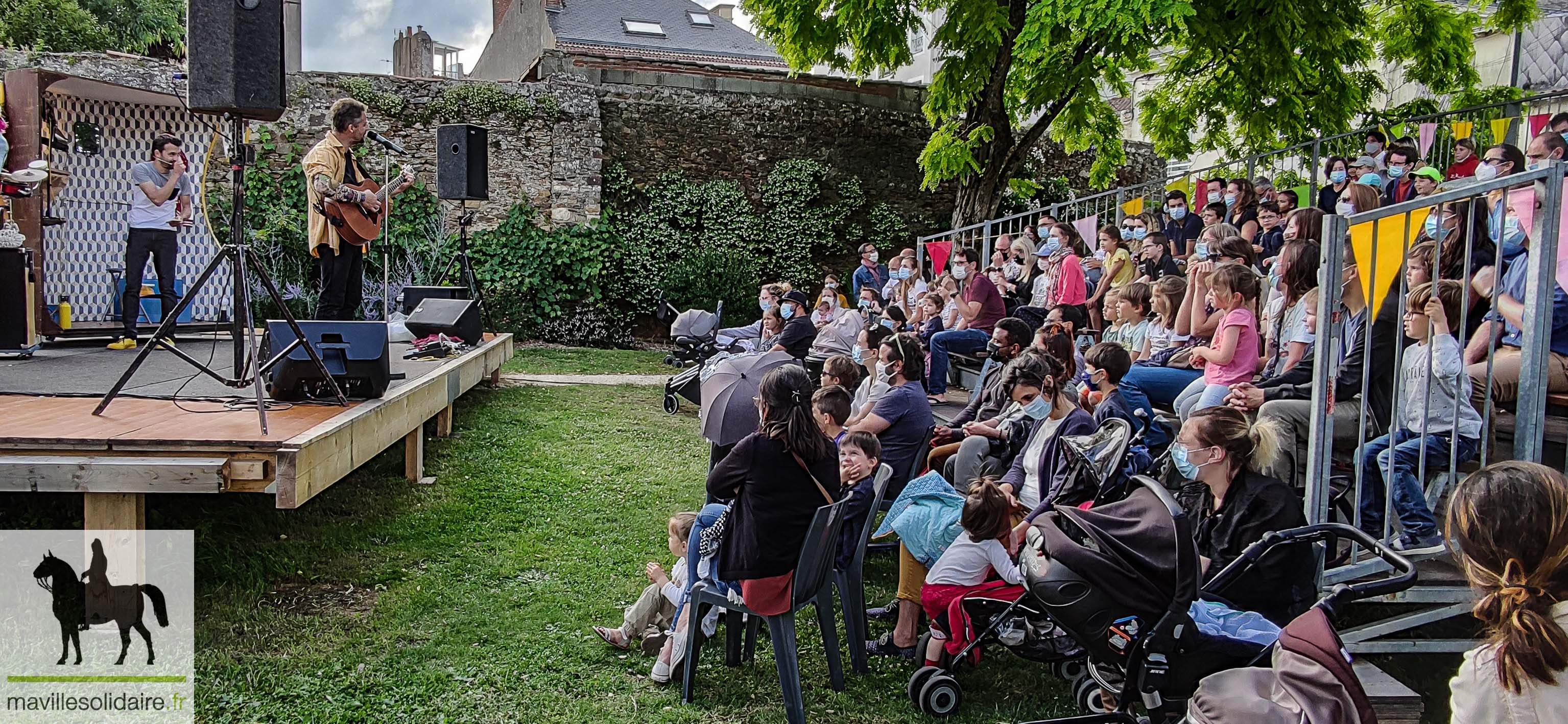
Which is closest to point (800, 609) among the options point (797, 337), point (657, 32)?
point (797, 337)

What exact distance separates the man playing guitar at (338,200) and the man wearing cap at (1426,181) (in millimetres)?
6363

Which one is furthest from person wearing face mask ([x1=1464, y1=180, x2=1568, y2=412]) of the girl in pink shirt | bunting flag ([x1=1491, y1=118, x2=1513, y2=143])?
bunting flag ([x1=1491, y1=118, x2=1513, y2=143])

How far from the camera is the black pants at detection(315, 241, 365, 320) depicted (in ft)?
18.9

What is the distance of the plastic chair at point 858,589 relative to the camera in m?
3.78

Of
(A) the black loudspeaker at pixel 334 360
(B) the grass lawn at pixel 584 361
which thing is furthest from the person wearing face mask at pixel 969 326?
(B) the grass lawn at pixel 584 361

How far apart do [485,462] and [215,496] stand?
1.71 metres

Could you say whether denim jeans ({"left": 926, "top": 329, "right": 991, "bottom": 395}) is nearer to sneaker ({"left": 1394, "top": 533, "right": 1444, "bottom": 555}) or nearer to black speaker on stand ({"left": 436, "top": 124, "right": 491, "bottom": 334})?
sneaker ({"left": 1394, "top": 533, "right": 1444, "bottom": 555})

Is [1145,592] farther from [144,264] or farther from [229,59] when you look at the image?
[144,264]

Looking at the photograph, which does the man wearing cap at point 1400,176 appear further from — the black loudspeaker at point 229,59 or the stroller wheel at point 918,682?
the black loudspeaker at point 229,59

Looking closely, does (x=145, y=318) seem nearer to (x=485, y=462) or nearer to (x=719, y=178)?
(x=485, y=462)

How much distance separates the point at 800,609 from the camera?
343 centimetres

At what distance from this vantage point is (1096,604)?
2709 millimetres

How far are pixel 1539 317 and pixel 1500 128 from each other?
25.3 ft

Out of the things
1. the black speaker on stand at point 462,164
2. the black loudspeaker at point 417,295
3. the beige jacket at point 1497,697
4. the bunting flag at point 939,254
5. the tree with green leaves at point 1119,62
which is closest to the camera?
the beige jacket at point 1497,697
